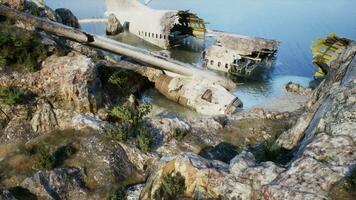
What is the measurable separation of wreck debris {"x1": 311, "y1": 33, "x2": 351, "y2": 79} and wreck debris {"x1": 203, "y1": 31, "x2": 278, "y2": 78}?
15.1 ft

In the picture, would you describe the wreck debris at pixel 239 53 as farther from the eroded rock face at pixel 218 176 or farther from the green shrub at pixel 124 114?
the eroded rock face at pixel 218 176

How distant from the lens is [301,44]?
173 ft

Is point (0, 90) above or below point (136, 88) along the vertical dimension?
above

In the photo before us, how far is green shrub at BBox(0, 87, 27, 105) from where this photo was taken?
2375 centimetres

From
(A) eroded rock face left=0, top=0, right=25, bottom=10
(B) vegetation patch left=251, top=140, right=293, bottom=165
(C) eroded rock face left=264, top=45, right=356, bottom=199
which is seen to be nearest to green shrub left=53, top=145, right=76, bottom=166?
(B) vegetation patch left=251, top=140, right=293, bottom=165

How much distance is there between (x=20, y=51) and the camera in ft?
87.4

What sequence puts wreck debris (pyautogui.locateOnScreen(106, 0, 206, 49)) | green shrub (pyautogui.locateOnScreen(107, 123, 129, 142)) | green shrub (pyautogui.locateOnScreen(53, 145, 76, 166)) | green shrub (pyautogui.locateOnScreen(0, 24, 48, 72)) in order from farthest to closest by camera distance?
1. wreck debris (pyautogui.locateOnScreen(106, 0, 206, 49))
2. green shrub (pyautogui.locateOnScreen(0, 24, 48, 72))
3. green shrub (pyautogui.locateOnScreen(107, 123, 129, 142))
4. green shrub (pyautogui.locateOnScreen(53, 145, 76, 166))

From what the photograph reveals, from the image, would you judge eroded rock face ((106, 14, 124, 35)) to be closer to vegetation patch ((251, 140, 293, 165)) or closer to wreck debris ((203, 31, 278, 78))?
wreck debris ((203, 31, 278, 78))

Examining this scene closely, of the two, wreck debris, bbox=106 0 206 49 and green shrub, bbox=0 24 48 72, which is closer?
green shrub, bbox=0 24 48 72

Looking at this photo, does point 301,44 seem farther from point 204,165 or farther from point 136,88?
point 204,165

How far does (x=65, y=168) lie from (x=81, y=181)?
3.81ft

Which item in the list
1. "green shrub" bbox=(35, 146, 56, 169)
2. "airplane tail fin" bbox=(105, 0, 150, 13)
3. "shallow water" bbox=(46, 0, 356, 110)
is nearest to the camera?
"green shrub" bbox=(35, 146, 56, 169)

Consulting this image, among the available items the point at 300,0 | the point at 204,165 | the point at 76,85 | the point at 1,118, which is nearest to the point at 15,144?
the point at 1,118

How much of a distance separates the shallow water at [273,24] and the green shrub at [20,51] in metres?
10.7
